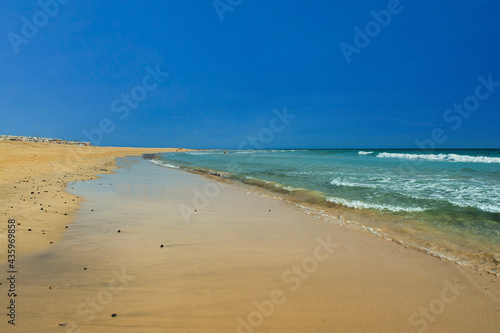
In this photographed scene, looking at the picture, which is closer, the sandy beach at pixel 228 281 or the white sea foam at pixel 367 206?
the sandy beach at pixel 228 281

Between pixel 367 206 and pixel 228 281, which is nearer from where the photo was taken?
pixel 228 281

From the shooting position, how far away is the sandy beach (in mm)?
3045

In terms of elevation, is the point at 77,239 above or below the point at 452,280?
above

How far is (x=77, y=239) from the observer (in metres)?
5.61

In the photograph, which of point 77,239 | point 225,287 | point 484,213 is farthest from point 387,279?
point 484,213

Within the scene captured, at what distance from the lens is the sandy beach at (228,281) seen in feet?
9.99

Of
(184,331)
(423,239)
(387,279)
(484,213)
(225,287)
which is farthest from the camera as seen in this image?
(484,213)

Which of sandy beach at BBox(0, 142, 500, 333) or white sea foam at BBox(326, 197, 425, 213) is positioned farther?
white sea foam at BBox(326, 197, 425, 213)

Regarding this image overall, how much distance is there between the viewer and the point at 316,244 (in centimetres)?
568

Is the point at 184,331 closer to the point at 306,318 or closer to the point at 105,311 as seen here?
the point at 105,311

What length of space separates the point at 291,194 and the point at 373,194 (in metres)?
3.61

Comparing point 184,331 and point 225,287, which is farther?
point 225,287

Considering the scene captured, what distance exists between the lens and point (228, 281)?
3.96 meters

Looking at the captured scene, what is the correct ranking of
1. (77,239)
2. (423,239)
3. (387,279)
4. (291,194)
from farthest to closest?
(291,194) < (423,239) < (77,239) < (387,279)
